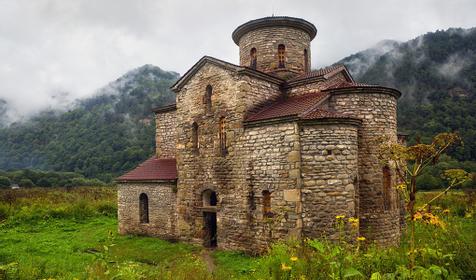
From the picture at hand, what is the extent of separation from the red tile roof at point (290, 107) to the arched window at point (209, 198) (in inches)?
129

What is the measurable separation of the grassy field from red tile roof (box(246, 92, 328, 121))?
3.85 m

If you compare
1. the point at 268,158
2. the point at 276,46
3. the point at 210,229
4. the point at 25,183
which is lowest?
the point at 210,229

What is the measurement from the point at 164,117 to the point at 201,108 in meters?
4.19

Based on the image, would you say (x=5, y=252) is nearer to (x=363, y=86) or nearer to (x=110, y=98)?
(x=363, y=86)

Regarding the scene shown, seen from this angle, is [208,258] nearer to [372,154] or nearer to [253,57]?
[372,154]

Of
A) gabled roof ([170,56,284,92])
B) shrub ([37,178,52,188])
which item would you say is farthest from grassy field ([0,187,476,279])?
shrub ([37,178,52,188])

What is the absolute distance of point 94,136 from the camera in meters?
65.1

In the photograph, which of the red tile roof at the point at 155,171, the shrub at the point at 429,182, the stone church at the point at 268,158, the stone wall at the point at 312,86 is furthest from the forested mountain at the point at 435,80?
the red tile roof at the point at 155,171

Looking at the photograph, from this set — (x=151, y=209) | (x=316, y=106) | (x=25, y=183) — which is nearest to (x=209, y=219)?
(x=151, y=209)

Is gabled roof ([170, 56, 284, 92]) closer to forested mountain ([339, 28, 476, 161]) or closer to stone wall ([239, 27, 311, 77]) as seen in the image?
stone wall ([239, 27, 311, 77])

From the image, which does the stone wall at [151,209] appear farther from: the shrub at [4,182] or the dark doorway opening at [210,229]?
the shrub at [4,182]

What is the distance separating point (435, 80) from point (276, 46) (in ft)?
145

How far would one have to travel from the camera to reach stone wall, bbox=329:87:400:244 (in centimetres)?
1131

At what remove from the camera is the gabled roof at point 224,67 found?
1212 centimetres
